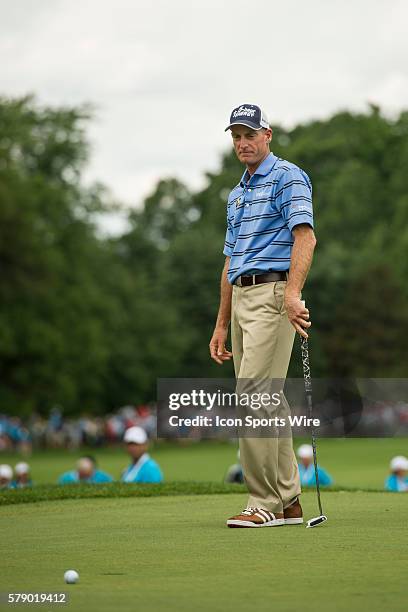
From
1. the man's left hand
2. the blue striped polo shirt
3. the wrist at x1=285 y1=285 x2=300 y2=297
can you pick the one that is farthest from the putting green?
the blue striped polo shirt

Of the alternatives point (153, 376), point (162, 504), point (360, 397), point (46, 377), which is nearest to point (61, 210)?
point (46, 377)

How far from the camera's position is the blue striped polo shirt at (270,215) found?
25.8 feet

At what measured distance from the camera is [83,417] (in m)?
74.2

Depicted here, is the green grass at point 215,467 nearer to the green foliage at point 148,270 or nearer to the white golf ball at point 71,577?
the green foliage at point 148,270

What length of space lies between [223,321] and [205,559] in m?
2.59

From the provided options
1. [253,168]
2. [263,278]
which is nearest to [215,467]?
[253,168]

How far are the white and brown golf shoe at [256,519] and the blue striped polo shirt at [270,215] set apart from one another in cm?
144

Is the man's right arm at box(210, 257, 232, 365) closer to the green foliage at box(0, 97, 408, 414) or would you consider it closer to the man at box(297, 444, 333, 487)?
the man at box(297, 444, 333, 487)

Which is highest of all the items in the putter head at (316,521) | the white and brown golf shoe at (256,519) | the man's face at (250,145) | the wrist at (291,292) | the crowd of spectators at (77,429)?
the crowd of spectators at (77,429)

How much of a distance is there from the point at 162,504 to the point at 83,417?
214ft

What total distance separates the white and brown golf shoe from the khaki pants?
6 centimetres

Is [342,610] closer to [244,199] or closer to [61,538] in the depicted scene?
→ [61,538]

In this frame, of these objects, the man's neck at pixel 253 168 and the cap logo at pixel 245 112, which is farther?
the man's neck at pixel 253 168

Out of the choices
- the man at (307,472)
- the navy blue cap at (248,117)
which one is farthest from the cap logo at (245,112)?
the man at (307,472)
